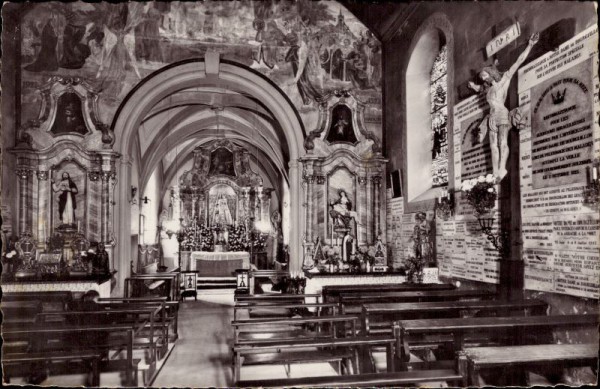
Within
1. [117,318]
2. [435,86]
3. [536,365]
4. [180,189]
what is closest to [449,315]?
[536,365]

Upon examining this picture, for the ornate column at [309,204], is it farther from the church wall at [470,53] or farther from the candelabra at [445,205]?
the candelabra at [445,205]

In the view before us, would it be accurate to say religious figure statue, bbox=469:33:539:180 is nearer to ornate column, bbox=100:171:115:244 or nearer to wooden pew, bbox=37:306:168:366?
wooden pew, bbox=37:306:168:366

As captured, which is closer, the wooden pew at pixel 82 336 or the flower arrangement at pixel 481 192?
the wooden pew at pixel 82 336

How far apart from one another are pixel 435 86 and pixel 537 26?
3.99 meters

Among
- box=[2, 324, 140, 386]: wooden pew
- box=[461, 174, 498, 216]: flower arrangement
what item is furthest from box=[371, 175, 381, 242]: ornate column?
box=[2, 324, 140, 386]: wooden pew

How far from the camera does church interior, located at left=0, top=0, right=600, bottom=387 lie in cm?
505

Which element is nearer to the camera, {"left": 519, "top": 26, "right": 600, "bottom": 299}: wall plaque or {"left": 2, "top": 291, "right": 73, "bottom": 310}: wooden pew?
{"left": 519, "top": 26, "right": 600, "bottom": 299}: wall plaque

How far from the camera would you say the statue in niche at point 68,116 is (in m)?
10.7

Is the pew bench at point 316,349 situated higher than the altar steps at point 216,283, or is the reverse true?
the pew bench at point 316,349

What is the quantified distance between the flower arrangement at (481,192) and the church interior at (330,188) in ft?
0.09

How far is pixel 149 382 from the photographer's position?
5582 millimetres

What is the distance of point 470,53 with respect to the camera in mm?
7906

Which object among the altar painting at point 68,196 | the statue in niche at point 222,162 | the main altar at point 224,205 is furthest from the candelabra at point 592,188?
the statue in niche at point 222,162

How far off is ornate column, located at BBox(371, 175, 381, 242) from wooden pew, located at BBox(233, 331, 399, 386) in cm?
625
